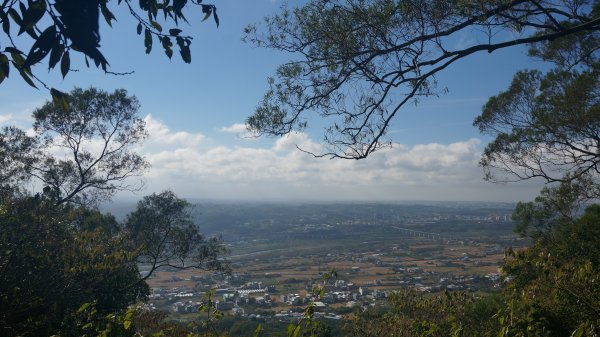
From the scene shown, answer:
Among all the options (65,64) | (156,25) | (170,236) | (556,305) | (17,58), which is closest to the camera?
(65,64)

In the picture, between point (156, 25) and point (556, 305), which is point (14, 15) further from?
point (556, 305)

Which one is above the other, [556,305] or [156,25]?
[156,25]

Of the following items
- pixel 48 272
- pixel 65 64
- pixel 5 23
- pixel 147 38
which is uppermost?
pixel 147 38

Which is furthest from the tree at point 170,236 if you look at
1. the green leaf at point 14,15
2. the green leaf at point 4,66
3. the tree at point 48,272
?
the green leaf at point 14,15

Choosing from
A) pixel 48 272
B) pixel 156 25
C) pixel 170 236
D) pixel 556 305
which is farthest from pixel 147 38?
pixel 170 236

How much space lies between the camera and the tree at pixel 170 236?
1232cm

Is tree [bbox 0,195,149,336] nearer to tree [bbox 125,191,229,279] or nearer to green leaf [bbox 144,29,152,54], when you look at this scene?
green leaf [bbox 144,29,152,54]

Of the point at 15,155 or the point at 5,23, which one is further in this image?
the point at 15,155

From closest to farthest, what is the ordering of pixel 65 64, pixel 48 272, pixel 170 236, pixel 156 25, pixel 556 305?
pixel 65 64, pixel 156 25, pixel 556 305, pixel 48 272, pixel 170 236

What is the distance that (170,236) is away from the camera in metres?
12.7

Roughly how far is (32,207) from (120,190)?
239 inches

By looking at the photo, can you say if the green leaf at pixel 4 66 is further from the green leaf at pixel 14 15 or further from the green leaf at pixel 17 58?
the green leaf at pixel 14 15

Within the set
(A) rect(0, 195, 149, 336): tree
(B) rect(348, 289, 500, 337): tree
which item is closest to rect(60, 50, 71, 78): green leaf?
(A) rect(0, 195, 149, 336): tree

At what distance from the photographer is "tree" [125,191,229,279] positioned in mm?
12320
